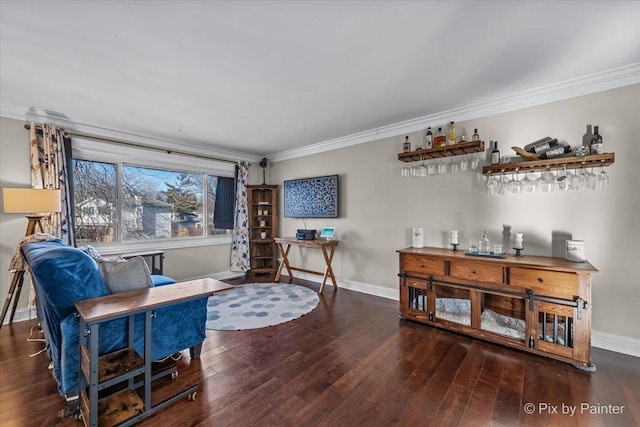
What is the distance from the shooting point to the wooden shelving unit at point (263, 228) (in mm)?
5160

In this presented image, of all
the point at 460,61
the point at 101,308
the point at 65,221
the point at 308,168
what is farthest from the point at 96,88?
the point at 460,61

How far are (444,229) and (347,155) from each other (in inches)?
73.6

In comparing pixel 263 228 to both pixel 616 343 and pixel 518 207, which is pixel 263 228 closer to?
pixel 518 207

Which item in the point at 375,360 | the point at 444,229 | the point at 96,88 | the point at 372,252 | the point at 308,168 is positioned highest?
the point at 96,88

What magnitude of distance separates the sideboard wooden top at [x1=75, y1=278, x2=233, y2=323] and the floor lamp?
1.95m

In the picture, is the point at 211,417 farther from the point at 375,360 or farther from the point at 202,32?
the point at 202,32

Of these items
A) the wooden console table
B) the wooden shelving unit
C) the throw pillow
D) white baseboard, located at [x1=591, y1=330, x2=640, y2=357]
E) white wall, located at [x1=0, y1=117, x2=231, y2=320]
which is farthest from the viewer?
the wooden shelving unit

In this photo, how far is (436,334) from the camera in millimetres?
2631

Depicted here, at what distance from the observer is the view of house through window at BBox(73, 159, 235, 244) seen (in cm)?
364

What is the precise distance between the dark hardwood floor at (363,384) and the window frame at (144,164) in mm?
1581

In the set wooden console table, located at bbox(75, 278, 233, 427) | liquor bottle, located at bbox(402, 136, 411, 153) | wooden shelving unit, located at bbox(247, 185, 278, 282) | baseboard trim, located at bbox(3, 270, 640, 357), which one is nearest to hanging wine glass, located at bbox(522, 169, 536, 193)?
liquor bottle, located at bbox(402, 136, 411, 153)

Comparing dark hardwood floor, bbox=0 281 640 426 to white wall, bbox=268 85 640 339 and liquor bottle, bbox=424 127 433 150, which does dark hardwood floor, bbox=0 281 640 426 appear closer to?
white wall, bbox=268 85 640 339

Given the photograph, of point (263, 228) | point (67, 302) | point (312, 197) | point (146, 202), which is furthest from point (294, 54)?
point (263, 228)

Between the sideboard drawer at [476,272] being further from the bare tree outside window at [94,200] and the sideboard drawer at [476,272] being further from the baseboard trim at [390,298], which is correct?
the bare tree outside window at [94,200]
